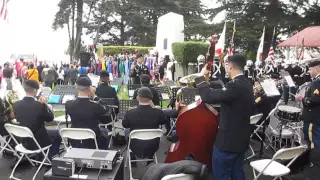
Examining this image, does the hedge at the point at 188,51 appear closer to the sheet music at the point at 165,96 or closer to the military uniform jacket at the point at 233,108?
the sheet music at the point at 165,96

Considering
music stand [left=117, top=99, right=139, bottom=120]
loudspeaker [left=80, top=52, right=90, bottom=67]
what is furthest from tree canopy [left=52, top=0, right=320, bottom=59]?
music stand [left=117, top=99, right=139, bottom=120]

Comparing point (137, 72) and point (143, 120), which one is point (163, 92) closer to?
point (143, 120)

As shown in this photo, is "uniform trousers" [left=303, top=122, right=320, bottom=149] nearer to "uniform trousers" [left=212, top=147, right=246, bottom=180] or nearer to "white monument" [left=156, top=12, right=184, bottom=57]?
"uniform trousers" [left=212, top=147, right=246, bottom=180]

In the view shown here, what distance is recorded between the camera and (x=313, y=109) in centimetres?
489

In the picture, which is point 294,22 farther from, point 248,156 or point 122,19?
point 122,19

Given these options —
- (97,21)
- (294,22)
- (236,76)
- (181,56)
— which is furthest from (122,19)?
(236,76)

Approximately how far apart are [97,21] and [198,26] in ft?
51.7

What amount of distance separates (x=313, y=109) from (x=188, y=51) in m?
15.8

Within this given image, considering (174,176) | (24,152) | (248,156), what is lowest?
(248,156)

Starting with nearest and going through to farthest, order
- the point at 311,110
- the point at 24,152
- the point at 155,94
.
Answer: the point at 24,152 → the point at 311,110 → the point at 155,94

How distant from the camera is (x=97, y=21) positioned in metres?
36.9

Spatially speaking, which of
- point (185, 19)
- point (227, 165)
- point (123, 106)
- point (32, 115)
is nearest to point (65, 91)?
point (123, 106)

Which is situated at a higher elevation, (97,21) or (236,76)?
(97,21)

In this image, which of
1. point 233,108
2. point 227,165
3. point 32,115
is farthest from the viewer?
point 32,115
